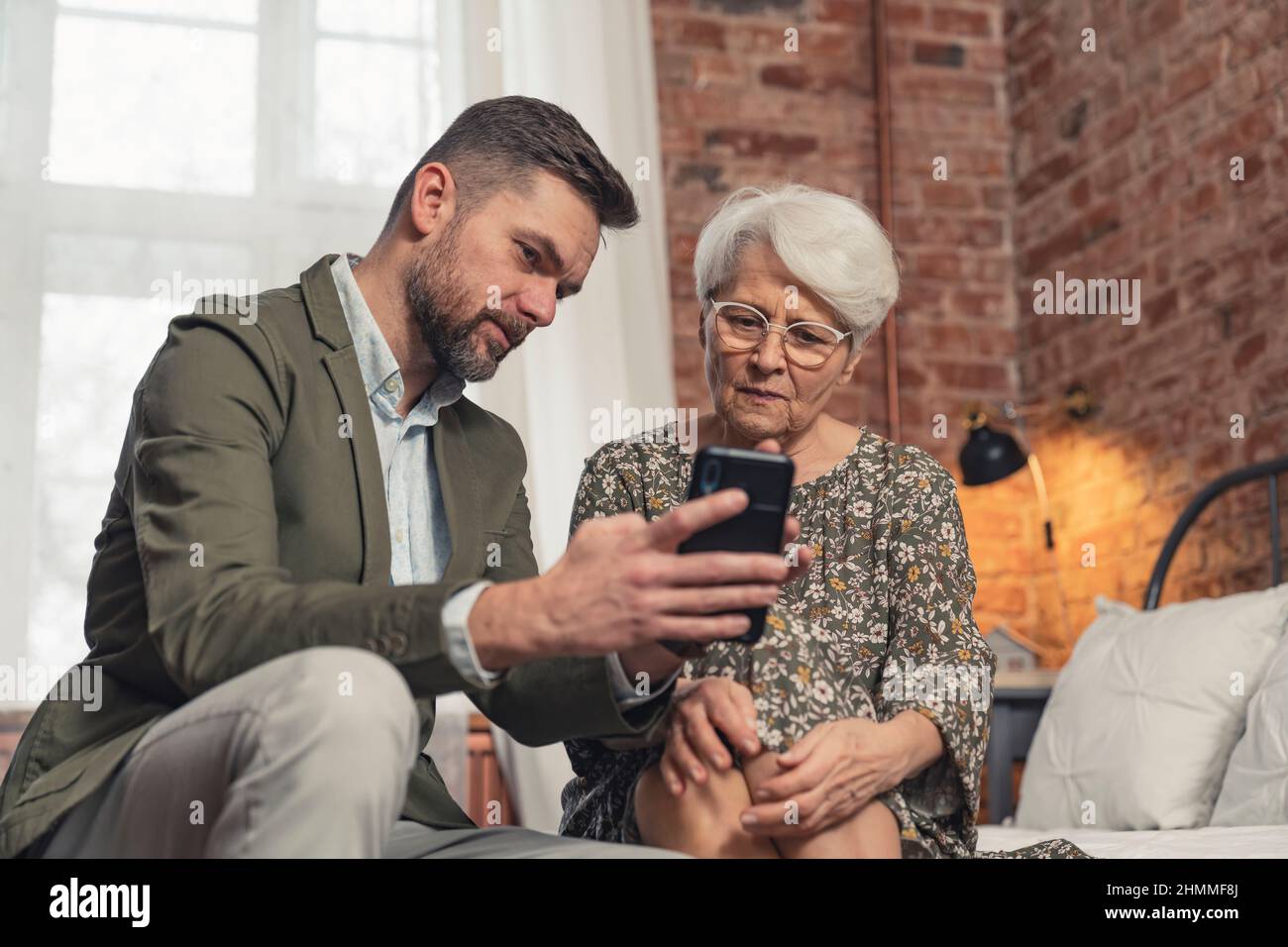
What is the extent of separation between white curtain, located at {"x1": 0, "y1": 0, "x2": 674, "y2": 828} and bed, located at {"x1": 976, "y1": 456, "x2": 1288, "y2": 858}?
114cm

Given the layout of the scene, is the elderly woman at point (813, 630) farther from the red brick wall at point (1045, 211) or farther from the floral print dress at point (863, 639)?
the red brick wall at point (1045, 211)

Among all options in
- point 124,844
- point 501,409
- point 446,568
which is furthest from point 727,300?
point 501,409

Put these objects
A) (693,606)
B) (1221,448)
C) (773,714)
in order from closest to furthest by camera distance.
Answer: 1. (693,606)
2. (773,714)
3. (1221,448)

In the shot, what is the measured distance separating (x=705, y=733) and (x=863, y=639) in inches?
18.0

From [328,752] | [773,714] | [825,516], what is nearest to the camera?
[328,752]

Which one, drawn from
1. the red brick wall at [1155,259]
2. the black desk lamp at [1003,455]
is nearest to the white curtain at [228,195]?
the black desk lamp at [1003,455]

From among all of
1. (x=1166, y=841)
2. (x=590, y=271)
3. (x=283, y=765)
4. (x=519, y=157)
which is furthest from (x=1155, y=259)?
(x=283, y=765)

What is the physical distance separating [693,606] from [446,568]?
41cm

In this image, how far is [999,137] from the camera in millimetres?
4285

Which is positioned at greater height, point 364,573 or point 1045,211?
point 1045,211

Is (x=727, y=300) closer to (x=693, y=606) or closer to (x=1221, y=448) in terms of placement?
(x=693, y=606)

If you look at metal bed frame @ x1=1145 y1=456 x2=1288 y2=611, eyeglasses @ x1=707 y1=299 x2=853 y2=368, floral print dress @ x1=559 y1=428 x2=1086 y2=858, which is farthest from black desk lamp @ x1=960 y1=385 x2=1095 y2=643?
eyeglasses @ x1=707 y1=299 x2=853 y2=368

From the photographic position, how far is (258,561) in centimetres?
127

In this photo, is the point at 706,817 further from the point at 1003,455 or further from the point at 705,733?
the point at 1003,455
